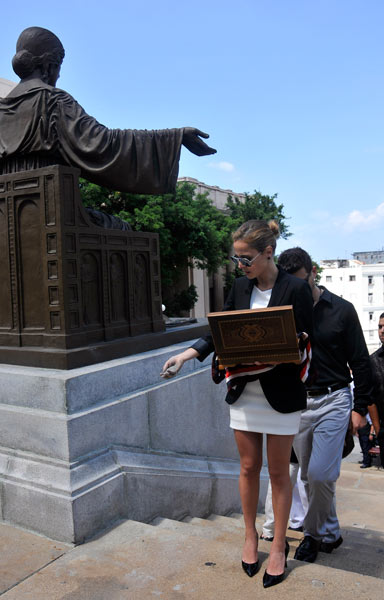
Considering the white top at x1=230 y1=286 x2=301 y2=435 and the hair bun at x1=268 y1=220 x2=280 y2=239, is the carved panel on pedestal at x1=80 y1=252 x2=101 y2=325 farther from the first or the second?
the white top at x1=230 y1=286 x2=301 y2=435

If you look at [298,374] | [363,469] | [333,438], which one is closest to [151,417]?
[333,438]

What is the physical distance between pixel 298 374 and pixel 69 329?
2004mm

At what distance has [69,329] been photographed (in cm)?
400

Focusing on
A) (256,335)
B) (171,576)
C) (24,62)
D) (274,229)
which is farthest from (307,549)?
(24,62)

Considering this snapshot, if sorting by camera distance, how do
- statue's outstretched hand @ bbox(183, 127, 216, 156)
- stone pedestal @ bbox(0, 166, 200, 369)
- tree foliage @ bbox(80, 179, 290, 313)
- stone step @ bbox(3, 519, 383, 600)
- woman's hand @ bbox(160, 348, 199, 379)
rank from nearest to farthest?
1. stone step @ bbox(3, 519, 383, 600)
2. woman's hand @ bbox(160, 348, 199, 379)
3. stone pedestal @ bbox(0, 166, 200, 369)
4. statue's outstretched hand @ bbox(183, 127, 216, 156)
5. tree foliage @ bbox(80, 179, 290, 313)

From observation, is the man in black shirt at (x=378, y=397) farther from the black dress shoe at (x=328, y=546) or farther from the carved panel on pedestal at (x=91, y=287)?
the carved panel on pedestal at (x=91, y=287)

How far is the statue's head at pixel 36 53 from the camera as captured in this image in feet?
15.0

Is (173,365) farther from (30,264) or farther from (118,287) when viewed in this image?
(118,287)

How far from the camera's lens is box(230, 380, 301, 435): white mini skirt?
8.61 ft

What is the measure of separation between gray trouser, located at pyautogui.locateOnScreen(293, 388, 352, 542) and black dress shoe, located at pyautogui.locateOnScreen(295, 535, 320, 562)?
0.11 feet

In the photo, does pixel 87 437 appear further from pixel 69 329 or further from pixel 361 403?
pixel 361 403

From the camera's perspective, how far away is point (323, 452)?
3277mm

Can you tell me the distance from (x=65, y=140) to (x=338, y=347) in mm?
2831

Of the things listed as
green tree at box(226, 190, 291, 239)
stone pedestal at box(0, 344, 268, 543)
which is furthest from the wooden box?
green tree at box(226, 190, 291, 239)
